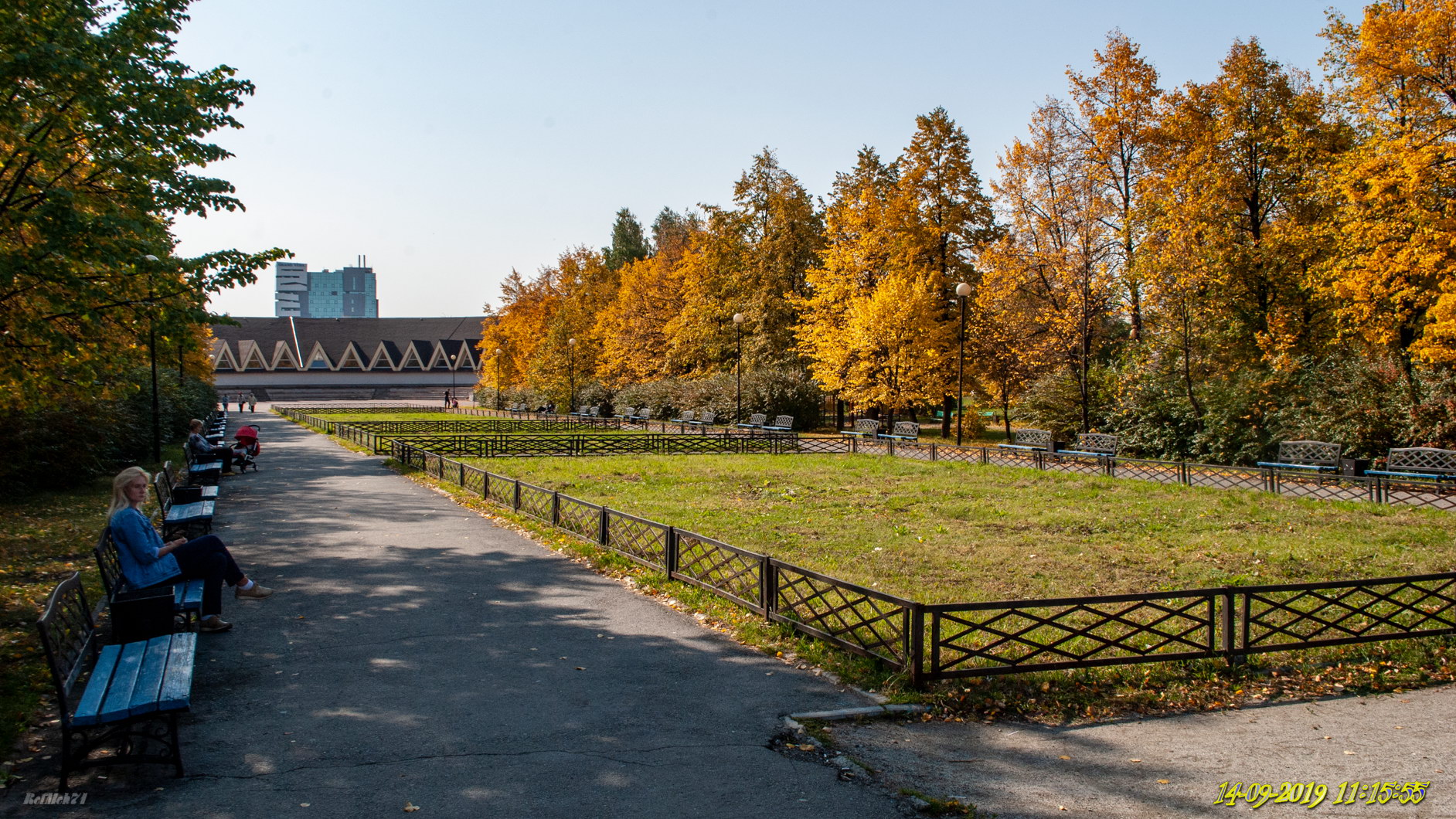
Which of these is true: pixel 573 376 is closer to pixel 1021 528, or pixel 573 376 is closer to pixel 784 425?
pixel 784 425

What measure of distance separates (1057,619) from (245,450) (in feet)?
66.0

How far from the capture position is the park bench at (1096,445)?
20.7 meters

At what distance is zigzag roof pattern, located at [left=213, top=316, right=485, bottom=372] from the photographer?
93.4 metres

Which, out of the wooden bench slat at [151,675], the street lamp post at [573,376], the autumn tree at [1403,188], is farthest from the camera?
the street lamp post at [573,376]

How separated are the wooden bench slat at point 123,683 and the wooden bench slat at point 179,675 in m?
0.15

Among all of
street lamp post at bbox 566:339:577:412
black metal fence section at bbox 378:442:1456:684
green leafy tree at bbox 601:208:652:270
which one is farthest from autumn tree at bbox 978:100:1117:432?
green leafy tree at bbox 601:208:652:270

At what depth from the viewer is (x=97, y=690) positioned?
498 cm

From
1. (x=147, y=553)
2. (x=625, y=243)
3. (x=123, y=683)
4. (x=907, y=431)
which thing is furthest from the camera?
(x=625, y=243)

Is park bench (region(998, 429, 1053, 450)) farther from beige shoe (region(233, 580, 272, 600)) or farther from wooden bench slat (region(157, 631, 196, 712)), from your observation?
wooden bench slat (region(157, 631, 196, 712))

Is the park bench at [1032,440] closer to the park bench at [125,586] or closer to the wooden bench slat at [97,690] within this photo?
the park bench at [125,586]

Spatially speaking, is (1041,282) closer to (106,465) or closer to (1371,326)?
(1371,326)

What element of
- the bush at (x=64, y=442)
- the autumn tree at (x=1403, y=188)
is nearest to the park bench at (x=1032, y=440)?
the autumn tree at (x=1403, y=188)

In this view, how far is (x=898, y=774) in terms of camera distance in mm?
5070

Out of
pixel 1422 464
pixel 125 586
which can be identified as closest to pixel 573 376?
pixel 1422 464
